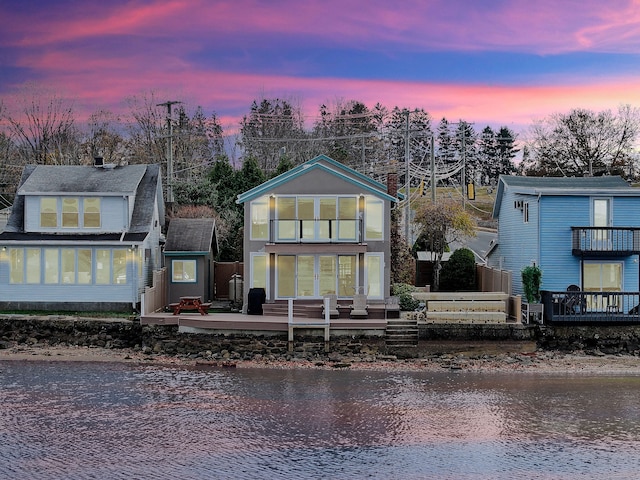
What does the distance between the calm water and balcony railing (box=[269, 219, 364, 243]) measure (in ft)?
26.0

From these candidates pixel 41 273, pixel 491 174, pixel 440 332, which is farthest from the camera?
pixel 491 174

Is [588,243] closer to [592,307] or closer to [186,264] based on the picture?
[592,307]

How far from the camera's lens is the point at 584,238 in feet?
116

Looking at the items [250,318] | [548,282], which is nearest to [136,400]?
[250,318]

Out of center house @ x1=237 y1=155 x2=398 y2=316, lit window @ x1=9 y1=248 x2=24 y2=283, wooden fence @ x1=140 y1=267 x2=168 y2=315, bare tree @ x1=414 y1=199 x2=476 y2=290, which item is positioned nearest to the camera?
wooden fence @ x1=140 y1=267 x2=168 y2=315

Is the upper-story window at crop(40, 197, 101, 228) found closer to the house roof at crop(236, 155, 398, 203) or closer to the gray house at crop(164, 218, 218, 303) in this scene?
the gray house at crop(164, 218, 218, 303)

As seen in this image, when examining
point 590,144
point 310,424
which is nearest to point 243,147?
point 590,144

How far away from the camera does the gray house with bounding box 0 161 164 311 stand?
3772 centimetres

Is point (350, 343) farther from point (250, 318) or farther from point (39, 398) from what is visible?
point (39, 398)

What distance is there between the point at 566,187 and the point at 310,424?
20.9 metres

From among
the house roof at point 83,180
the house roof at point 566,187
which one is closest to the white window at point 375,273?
the house roof at point 566,187

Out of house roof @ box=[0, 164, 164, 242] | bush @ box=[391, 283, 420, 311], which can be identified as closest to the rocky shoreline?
bush @ box=[391, 283, 420, 311]

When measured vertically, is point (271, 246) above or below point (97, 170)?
below

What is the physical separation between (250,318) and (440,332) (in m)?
7.89
